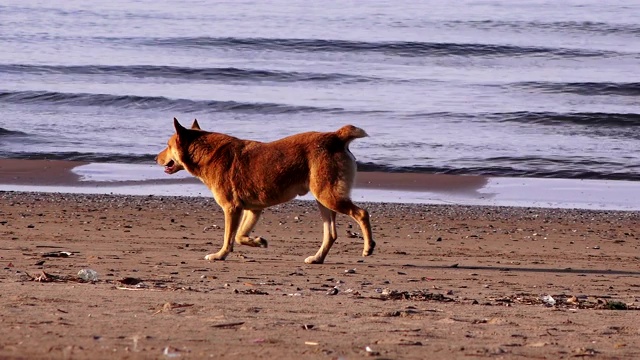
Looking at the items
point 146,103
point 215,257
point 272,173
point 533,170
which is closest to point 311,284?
point 215,257

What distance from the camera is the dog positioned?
914 cm

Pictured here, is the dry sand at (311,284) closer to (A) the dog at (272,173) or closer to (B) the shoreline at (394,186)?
(A) the dog at (272,173)

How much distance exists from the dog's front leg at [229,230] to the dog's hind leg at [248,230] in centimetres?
16

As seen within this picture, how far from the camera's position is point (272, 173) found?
9312 mm

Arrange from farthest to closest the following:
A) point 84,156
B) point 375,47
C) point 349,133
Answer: point 375,47
point 84,156
point 349,133

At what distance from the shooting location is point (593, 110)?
947 inches

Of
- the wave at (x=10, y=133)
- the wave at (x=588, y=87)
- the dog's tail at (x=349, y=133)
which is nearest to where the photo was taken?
the dog's tail at (x=349, y=133)

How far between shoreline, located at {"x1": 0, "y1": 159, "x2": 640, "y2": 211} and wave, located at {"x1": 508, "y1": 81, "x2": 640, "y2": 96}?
1116 centimetres

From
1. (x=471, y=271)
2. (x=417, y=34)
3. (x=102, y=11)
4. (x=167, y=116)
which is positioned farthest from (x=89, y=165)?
(x=102, y=11)

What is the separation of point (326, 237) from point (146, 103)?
15997 millimetres

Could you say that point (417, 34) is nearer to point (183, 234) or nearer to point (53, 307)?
point (183, 234)

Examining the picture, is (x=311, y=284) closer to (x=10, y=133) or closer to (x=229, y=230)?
(x=229, y=230)

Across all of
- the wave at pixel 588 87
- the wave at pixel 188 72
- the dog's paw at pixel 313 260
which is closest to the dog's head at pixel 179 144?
the dog's paw at pixel 313 260

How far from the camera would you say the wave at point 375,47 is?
34031mm
